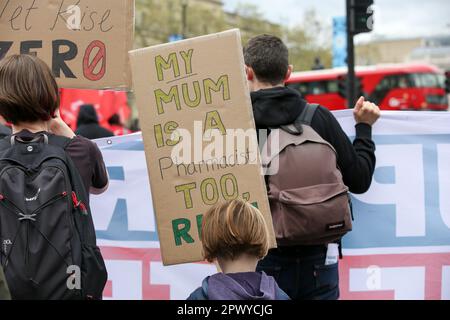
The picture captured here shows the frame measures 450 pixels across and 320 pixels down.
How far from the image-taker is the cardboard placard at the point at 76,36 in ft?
11.5

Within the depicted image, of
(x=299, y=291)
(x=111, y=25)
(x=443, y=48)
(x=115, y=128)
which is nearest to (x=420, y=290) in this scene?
(x=299, y=291)

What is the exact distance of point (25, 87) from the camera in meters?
2.63

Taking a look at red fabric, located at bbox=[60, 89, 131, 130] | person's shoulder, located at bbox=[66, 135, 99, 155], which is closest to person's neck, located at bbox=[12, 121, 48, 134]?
person's shoulder, located at bbox=[66, 135, 99, 155]

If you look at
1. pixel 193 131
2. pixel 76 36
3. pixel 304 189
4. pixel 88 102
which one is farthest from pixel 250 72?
pixel 88 102

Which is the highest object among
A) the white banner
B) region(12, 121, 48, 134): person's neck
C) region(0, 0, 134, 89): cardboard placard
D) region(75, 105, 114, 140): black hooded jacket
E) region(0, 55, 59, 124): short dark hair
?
region(0, 0, 134, 89): cardboard placard

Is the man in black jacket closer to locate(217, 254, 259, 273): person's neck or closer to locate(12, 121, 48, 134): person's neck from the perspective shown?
locate(217, 254, 259, 273): person's neck

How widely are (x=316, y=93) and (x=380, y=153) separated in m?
28.5

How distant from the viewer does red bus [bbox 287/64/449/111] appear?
1237 inches

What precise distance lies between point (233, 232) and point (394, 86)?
99.5 ft

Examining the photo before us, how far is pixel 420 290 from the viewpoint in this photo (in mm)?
4035

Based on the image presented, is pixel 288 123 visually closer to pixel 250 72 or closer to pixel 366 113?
pixel 250 72

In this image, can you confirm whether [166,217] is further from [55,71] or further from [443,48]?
[443,48]

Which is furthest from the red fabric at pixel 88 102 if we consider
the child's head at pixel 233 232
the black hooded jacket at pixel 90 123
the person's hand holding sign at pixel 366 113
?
the child's head at pixel 233 232

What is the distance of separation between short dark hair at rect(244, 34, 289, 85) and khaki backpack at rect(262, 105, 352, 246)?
267mm
